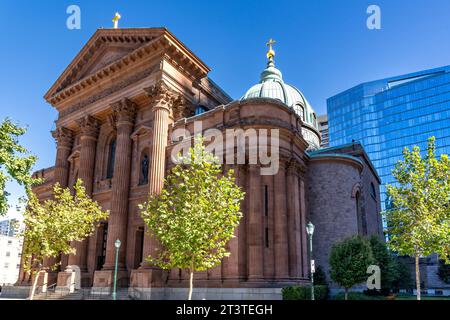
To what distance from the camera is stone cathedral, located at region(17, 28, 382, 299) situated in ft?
88.7

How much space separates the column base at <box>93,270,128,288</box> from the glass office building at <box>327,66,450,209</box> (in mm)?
94975

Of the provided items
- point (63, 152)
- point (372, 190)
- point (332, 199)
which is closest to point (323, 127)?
point (372, 190)

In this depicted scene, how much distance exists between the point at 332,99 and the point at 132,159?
363ft

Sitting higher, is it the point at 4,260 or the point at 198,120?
the point at 198,120

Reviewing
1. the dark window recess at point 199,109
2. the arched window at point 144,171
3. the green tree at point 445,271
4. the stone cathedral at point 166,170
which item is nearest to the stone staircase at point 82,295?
the stone cathedral at point 166,170

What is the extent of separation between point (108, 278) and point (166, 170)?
947cm

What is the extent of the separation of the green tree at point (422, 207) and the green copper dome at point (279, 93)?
23.0m

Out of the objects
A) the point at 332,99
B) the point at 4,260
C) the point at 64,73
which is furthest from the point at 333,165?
the point at 332,99

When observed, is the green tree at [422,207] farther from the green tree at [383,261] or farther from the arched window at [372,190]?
the arched window at [372,190]

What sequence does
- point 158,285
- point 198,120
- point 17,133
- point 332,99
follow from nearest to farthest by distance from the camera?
point 17,133, point 158,285, point 198,120, point 332,99

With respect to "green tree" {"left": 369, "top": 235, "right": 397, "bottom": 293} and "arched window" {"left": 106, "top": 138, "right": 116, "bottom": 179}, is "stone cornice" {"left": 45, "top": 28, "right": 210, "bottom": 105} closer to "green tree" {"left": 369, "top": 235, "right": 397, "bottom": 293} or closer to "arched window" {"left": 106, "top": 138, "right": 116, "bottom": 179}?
"arched window" {"left": 106, "top": 138, "right": 116, "bottom": 179}

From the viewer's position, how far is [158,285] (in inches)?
1111
